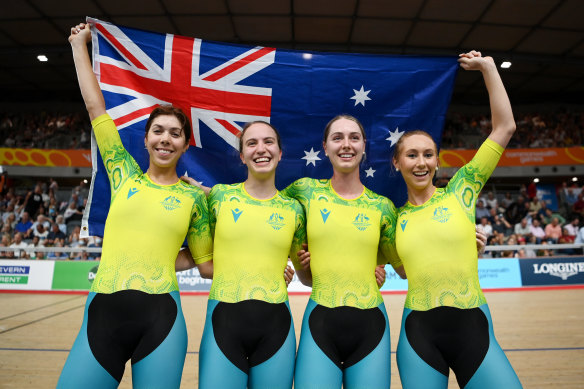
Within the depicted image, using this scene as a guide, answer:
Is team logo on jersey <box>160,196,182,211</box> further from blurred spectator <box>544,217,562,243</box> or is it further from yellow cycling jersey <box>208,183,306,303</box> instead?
blurred spectator <box>544,217,562,243</box>

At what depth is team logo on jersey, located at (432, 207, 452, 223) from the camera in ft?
7.89

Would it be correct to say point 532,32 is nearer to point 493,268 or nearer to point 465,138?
point 465,138

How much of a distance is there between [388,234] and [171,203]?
4.70 feet

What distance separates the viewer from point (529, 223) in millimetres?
13266

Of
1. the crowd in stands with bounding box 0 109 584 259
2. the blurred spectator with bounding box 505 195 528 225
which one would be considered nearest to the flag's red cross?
the crowd in stands with bounding box 0 109 584 259

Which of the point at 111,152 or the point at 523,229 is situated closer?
the point at 111,152

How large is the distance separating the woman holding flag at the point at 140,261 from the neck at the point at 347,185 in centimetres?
92

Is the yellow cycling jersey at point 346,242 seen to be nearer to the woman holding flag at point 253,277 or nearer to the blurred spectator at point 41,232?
the woman holding flag at point 253,277

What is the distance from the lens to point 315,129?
369cm

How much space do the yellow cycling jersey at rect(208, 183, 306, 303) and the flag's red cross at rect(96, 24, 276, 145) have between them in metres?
1.36

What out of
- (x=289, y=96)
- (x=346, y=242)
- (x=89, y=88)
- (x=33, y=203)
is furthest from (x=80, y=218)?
(x=346, y=242)

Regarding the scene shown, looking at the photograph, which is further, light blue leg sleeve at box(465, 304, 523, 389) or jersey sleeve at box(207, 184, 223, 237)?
jersey sleeve at box(207, 184, 223, 237)

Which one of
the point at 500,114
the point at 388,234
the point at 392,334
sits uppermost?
the point at 500,114

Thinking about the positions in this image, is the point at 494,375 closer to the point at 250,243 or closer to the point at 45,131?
the point at 250,243
